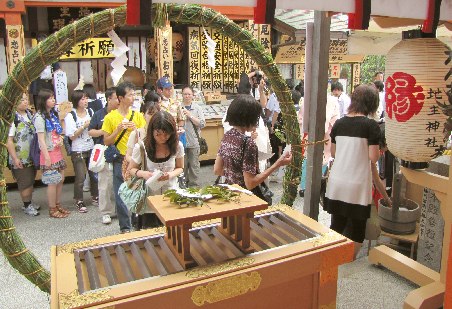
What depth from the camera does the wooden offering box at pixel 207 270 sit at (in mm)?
2045

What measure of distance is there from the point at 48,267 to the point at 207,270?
10.7 feet

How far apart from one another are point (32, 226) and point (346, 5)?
543 cm

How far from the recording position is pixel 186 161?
7.64 meters

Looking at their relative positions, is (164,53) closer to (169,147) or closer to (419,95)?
(169,147)

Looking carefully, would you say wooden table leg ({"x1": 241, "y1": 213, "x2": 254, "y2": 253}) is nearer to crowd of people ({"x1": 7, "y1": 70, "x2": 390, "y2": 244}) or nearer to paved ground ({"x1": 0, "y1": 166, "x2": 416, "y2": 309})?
crowd of people ({"x1": 7, "y1": 70, "x2": 390, "y2": 244})

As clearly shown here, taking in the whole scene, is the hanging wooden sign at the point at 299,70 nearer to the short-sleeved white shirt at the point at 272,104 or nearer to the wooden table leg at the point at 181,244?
the short-sleeved white shirt at the point at 272,104

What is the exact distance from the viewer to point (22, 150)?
20.6 ft

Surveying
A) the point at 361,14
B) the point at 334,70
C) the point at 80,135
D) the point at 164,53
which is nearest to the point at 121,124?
the point at 80,135

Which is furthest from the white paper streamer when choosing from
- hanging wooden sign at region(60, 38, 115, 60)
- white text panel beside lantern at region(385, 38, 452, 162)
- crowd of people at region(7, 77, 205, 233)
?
hanging wooden sign at region(60, 38, 115, 60)

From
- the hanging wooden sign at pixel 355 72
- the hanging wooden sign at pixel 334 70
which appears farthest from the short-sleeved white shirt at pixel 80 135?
the hanging wooden sign at pixel 355 72

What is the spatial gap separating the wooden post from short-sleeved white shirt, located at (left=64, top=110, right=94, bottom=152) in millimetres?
4198

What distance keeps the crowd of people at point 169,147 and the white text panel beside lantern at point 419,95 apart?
0.56 m

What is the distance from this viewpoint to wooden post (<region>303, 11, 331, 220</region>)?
367 centimetres

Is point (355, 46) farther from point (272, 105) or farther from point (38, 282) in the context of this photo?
point (38, 282)
